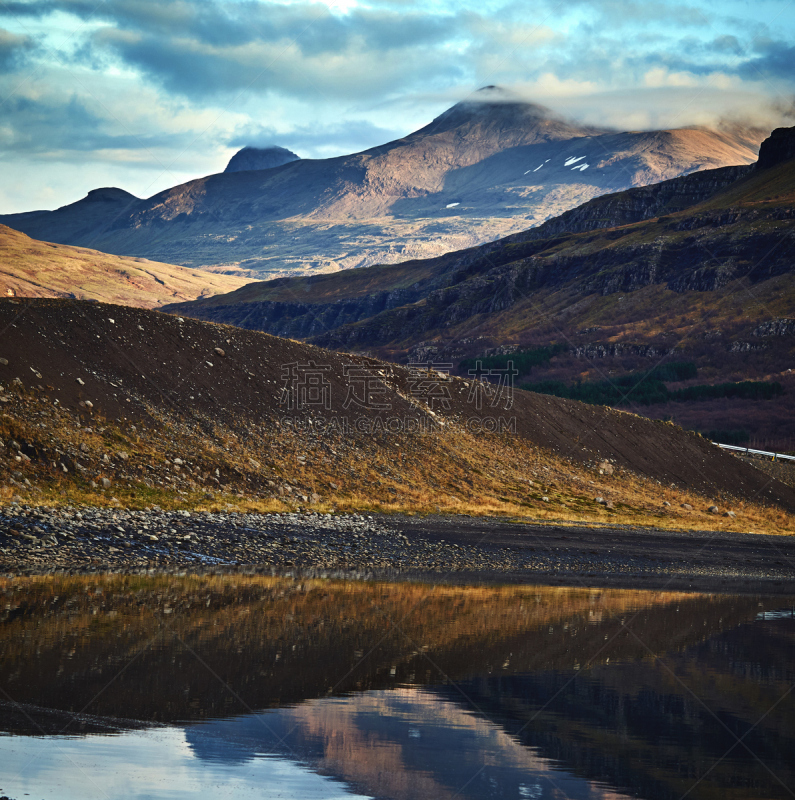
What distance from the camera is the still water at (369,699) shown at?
10.4 meters

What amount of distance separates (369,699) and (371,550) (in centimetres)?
1949

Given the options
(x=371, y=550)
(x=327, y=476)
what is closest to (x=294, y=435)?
(x=327, y=476)

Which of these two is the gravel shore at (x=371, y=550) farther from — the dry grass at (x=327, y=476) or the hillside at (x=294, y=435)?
the hillside at (x=294, y=435)

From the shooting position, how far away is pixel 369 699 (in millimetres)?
14047

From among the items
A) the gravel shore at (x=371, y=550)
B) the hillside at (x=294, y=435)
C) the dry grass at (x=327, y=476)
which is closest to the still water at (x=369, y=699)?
the gravel shore at (x=371, y=550)

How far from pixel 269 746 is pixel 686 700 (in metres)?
8.11

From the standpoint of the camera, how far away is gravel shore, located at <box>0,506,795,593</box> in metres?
27.7

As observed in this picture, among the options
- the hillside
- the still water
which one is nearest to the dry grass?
the hillside

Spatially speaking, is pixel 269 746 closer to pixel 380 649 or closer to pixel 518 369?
pixel 380 649

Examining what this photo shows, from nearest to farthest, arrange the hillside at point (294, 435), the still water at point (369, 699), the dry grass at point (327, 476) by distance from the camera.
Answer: the still water at point (369, 699) → the dry grass at point (327, 476) → the hillside at point (294, 435)

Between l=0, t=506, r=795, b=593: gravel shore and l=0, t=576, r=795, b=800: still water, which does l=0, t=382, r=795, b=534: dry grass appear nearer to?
l=0, t=506, r=795, b=593: gravel shore

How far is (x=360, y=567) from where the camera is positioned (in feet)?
99.9

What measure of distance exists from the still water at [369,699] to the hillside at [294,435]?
15239 millimetres

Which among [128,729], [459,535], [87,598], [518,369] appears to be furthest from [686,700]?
[518,369]
